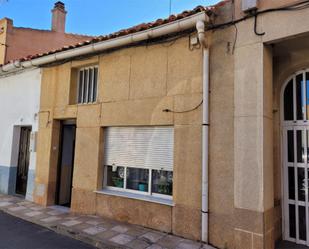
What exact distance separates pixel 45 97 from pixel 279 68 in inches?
281

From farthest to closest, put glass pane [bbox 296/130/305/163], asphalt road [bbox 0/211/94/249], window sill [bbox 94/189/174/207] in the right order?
window sill [bbox 94/189/174/207] → glass pane [bbox 296/130/305/163] → asphalt road [bbox 0/211/94/249]

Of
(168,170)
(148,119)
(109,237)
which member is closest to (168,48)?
(148,119)

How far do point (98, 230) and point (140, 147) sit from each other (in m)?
2.21

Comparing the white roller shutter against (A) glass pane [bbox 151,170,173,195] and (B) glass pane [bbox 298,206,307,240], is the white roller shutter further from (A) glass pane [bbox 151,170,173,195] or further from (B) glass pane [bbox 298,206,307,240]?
(B) glass pane [bbox 298,206,307,240]

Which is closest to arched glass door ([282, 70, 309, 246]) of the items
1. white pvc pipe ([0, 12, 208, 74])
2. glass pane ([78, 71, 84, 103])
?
white pvc pipe ([0, 12, 208, 74])

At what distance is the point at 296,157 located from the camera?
559 centimetres

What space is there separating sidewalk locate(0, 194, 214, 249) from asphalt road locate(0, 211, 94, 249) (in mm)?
172

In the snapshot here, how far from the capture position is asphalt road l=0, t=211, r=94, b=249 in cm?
539

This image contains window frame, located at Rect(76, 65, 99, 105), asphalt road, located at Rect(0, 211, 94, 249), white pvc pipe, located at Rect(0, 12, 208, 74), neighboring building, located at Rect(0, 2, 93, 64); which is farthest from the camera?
neighboring building, located at Rect(0, 2, 93, 64)

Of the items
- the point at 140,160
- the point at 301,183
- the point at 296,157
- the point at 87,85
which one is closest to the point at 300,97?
the point at 296,157

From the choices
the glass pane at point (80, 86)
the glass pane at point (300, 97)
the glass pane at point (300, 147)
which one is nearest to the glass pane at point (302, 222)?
the glass pane at point (300, 147)

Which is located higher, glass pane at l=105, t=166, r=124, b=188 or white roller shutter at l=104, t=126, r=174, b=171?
white roller shutter at l=104, t=126, r=174, b=171

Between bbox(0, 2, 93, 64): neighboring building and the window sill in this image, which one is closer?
the window sill

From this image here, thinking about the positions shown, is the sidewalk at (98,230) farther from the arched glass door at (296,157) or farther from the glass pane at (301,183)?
the glass pane at (301,183)
